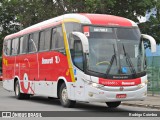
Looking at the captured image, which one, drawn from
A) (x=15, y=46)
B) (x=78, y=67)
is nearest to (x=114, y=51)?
(x=78, y=67)

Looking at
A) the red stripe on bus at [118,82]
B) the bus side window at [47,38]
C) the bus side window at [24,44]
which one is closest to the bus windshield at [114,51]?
the red stripe on bus at [118,82]

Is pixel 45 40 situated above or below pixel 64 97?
above

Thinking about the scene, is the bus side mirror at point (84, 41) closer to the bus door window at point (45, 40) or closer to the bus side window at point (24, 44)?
the bus door window at point (45, 40)

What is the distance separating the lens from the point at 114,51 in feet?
48.5

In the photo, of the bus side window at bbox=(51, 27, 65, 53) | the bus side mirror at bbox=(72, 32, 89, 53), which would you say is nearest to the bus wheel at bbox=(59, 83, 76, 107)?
the bus side window at bbox=(51, 27, 65, 53)

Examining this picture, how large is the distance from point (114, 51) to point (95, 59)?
2.53 ft

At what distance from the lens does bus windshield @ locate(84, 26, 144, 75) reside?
14555 millimetres

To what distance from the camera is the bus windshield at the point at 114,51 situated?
47.8 ft

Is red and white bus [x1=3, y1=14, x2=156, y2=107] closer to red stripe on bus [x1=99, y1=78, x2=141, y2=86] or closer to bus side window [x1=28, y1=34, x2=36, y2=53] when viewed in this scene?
red stripe on bus [x1=99, y1=78, x2=141, y2=86]

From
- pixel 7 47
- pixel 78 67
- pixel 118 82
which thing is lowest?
pixel 118 82

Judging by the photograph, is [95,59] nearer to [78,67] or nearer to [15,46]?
[78,67]

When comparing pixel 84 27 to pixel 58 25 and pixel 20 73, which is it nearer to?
pixel 58 25

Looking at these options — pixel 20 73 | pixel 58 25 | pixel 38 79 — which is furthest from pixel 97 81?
pixel 20 73

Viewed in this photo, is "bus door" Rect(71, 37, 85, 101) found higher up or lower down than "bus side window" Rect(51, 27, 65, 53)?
lower down
